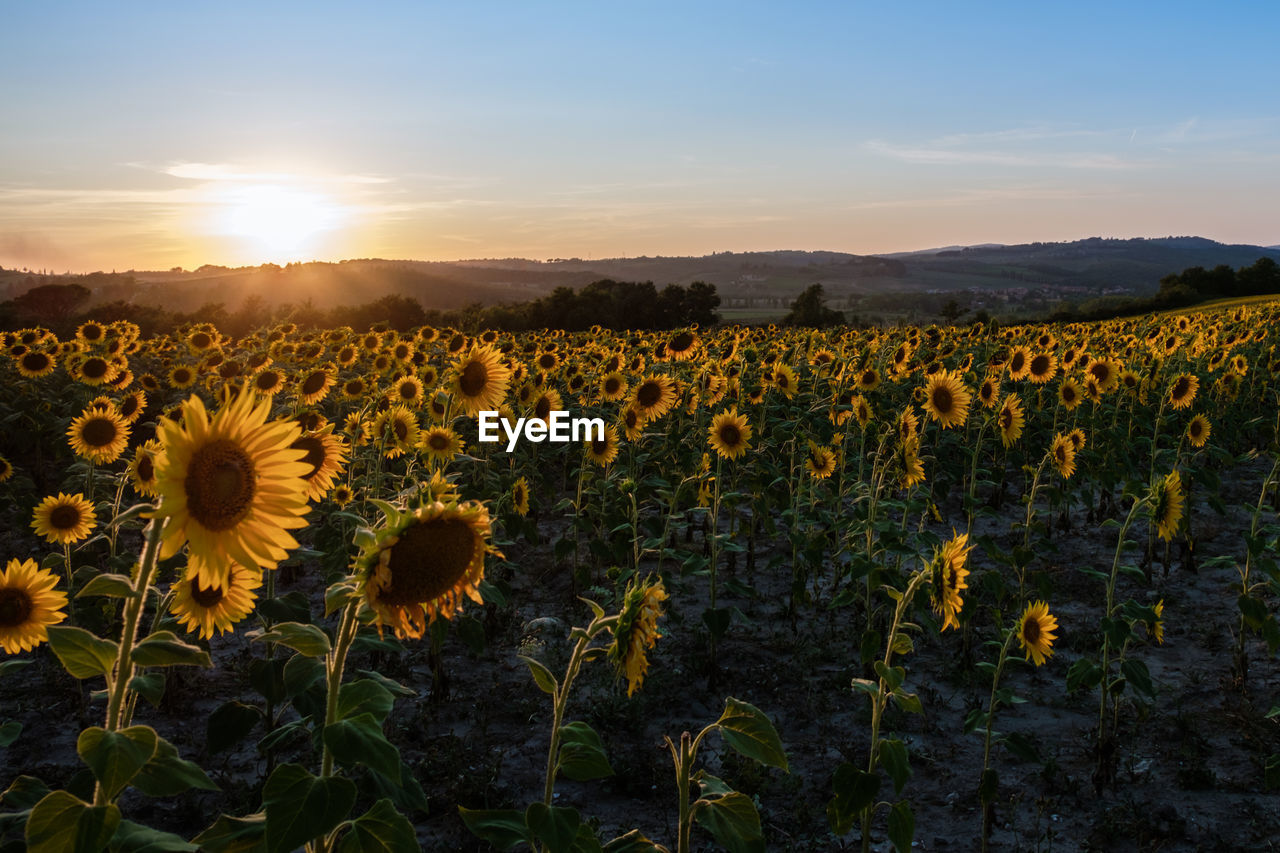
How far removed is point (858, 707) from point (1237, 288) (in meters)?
68.5

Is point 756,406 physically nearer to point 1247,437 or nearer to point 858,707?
point 858,707

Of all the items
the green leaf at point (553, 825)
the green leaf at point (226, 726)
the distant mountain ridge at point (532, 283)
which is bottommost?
the green leaf at point (226, 726)

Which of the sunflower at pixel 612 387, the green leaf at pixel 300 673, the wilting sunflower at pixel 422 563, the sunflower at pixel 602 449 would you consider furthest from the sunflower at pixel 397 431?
the wilting sunflower at pixel 422 563

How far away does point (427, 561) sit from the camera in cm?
200

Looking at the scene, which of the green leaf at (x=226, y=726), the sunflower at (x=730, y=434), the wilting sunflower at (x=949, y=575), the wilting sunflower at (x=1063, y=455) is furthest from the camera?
the sunflower at (x=730, y=434)

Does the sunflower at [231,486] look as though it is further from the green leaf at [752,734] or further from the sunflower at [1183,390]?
the sunflower at [1183,390]

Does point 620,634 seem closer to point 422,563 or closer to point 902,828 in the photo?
point 422,563

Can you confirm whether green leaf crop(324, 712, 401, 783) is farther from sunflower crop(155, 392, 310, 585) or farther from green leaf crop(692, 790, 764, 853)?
green leaf crop(692, 790, 764, 853)

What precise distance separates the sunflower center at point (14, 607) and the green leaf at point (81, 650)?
169 centimetres

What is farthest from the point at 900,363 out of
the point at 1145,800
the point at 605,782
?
the point at 605,782

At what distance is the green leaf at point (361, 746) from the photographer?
1822mm

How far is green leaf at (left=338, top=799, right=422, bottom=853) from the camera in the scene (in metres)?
1.90

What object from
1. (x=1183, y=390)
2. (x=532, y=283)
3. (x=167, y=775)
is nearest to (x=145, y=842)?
(x=167, y=775)

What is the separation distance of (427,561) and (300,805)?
0.59 metres
